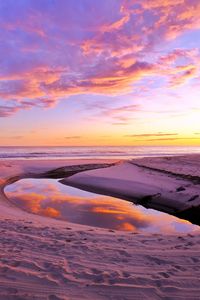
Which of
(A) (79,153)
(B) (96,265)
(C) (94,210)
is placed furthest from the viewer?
(A) (79,153)

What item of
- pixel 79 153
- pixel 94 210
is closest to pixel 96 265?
pixel 94 210

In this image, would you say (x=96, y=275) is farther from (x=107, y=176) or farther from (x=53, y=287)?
(x=107, y=176)

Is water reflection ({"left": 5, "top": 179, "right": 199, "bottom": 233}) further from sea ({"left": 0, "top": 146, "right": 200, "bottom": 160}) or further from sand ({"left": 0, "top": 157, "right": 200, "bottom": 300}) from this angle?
sea ({"left": 0, "top": 146, "right": 200, "bottom": 160})

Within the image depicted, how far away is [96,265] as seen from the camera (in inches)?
246

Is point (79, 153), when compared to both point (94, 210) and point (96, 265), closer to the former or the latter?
point (94, 210)

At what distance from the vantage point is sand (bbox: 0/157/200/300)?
5176 millimetres

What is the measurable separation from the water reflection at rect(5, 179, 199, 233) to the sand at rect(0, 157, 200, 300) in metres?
2.45

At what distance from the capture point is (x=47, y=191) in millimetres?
19172

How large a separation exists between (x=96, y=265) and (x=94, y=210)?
7.42m

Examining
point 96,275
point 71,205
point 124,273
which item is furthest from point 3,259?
point 71,205

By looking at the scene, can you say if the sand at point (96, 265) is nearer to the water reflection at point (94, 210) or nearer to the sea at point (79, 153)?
the water reflection at point (94, 210)

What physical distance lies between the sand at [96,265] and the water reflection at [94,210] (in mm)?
2449

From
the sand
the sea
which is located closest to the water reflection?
the sand

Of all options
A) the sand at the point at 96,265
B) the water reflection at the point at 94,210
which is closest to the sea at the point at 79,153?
the water reflection at the point at 94,210
